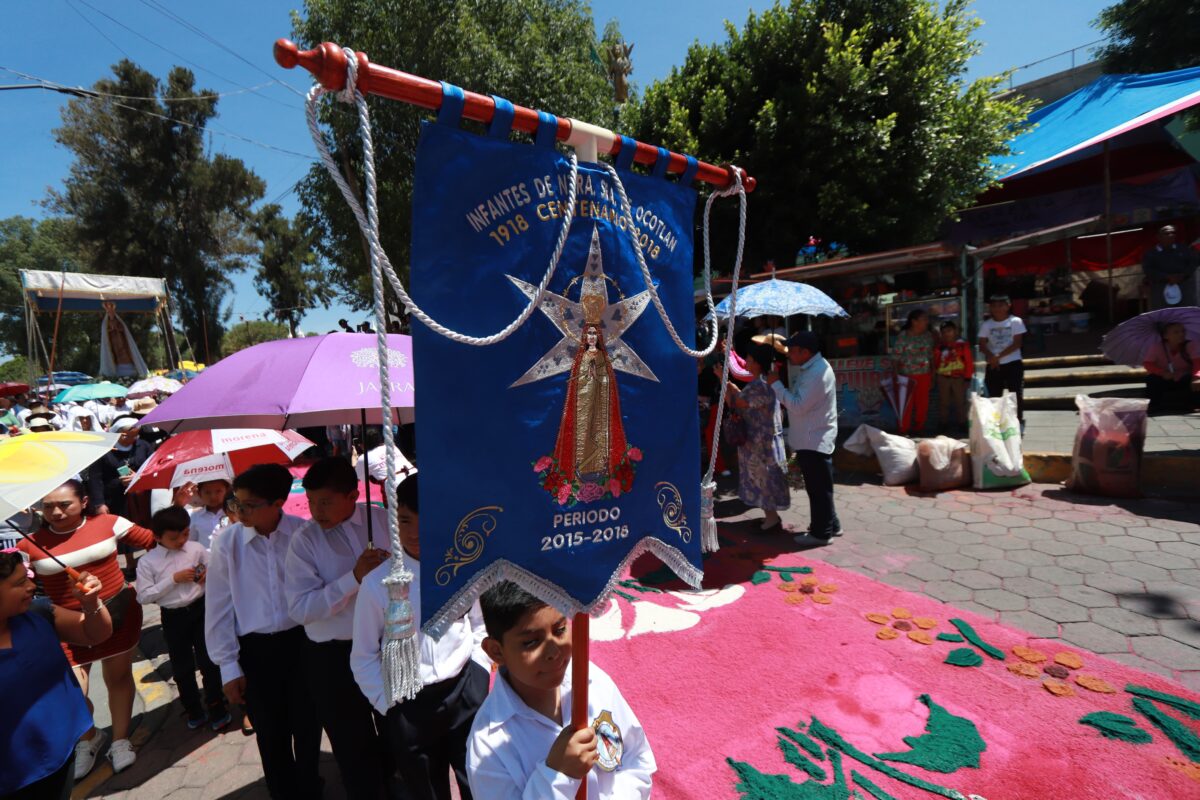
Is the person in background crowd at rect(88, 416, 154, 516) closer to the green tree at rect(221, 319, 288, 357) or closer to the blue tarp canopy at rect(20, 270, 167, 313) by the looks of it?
the blue tarp canopy at rect(20, 270, 167, 313)

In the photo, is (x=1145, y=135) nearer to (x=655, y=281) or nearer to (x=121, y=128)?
(x=655, y=281)

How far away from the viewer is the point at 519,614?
151 cm

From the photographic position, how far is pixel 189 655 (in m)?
3.45

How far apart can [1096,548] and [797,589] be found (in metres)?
2.57

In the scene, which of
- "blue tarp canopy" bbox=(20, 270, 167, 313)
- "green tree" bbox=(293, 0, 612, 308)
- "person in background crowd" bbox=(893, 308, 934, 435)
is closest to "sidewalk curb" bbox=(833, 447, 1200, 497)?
"person in background crowd" bbox=(893, 308, 934, 435)

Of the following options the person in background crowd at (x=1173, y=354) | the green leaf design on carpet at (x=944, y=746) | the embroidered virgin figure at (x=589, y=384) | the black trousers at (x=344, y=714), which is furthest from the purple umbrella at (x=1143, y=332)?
the black trousers at (x=344, y=714)

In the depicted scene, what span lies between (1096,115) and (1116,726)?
1484 centimetres

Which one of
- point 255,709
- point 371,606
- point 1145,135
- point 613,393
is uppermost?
point 1145,135

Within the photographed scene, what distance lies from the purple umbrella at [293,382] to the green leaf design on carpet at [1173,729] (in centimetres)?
379

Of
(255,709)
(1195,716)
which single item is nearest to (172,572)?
(255,709)

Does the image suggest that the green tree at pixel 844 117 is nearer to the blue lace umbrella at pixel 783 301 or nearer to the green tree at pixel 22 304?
the blue lace umbrella at pixel 783 301

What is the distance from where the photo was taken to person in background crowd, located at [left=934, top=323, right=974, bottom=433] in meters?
8.06

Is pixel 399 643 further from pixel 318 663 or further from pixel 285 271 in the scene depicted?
pixel 285 271

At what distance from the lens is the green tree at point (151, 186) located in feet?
71.8
